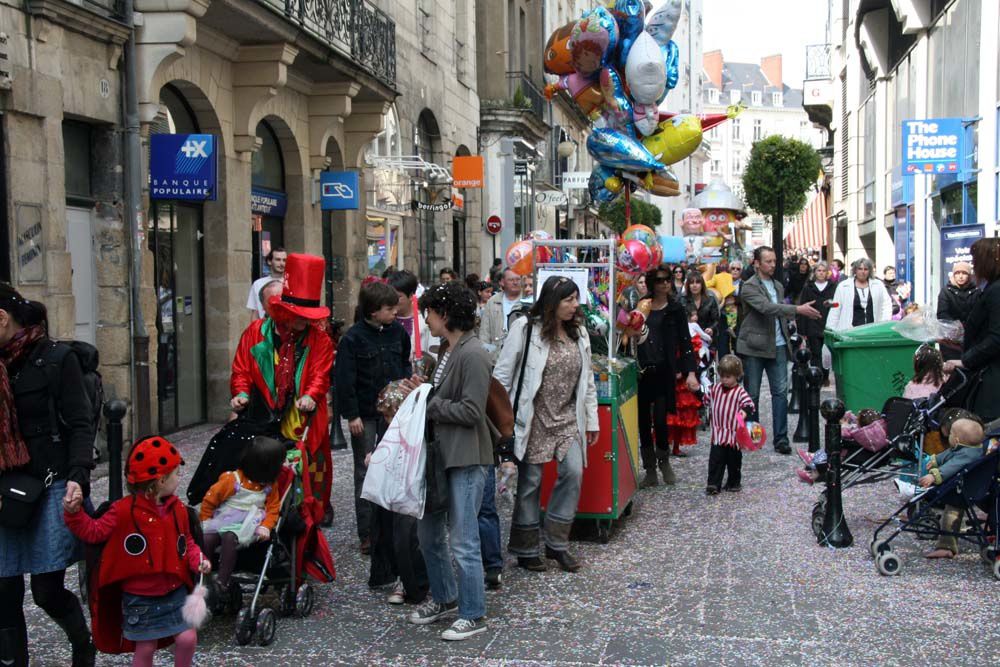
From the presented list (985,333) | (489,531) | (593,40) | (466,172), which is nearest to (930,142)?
(466,172)

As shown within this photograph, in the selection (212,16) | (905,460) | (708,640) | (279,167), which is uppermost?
(212,16)

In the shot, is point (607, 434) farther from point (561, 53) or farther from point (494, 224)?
point (494, 224)

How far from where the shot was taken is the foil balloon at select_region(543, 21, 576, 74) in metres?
9.31

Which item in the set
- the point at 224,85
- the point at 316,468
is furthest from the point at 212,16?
the point at 316,468

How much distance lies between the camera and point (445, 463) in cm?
562

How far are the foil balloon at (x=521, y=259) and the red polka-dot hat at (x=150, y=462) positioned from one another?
508 centimetres

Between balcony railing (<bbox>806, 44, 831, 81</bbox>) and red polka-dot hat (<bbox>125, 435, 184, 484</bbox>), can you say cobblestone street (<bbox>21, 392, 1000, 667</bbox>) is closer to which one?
red polka-dot hat (<bbox>125, 435, 184, 484</bbox>)

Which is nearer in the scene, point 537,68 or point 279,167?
point 279,167

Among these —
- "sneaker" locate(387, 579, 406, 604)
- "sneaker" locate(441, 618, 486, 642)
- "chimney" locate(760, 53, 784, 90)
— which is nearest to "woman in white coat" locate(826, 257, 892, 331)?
"sneaker" locate(387, 579, 406, 604)

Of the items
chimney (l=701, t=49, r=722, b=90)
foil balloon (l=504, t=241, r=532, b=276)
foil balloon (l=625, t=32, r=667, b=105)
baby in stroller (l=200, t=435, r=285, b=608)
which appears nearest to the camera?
baby in stroller (l=200, t=435, r=285, b=608)

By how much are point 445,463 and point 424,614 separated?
88cm

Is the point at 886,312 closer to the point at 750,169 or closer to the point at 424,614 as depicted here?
the point at 424,614

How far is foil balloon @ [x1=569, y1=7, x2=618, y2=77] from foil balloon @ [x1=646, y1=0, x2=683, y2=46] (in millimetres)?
401

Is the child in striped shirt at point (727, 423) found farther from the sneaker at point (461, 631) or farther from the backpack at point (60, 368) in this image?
the backpack at point (60, 368)
